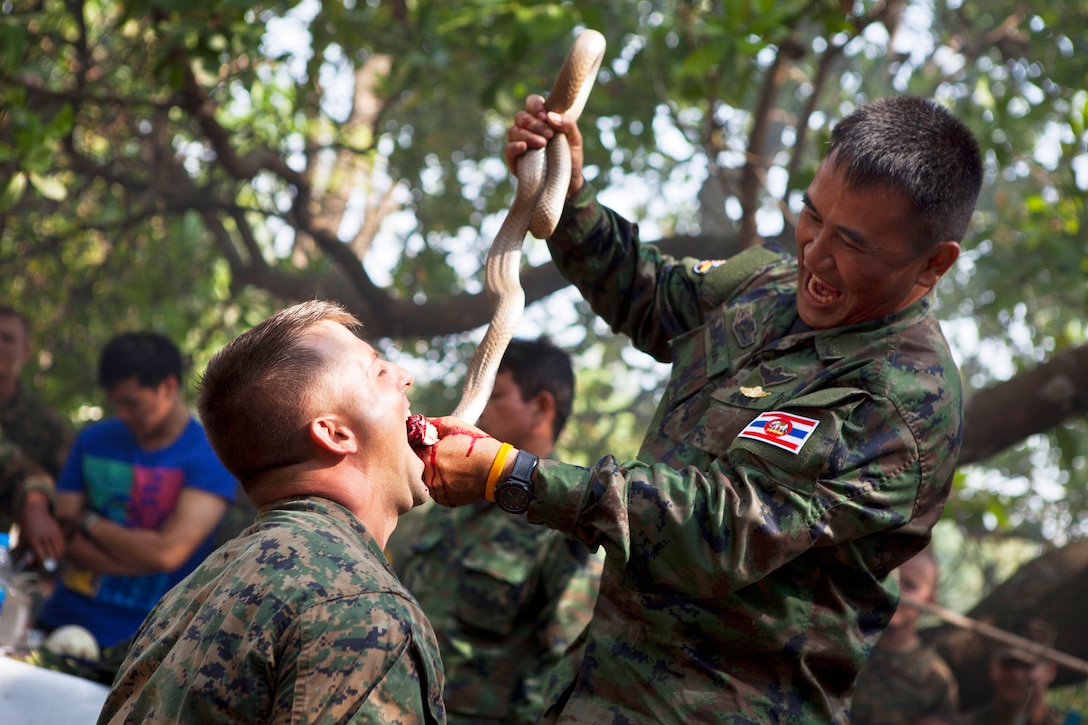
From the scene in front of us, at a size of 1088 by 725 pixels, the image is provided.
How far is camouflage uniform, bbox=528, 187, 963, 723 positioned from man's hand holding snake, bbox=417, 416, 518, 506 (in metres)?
0.10

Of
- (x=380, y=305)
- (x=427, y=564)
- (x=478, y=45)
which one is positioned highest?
(x=478, y=45)

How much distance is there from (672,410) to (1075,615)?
170 inches

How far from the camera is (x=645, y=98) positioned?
6.43 metres

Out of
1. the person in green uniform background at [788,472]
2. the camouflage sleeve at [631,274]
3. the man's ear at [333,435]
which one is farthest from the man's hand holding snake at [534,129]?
the man's ear at [333,435]

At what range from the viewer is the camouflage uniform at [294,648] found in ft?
5.40

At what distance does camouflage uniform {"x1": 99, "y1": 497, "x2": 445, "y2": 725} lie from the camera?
1.64 metres

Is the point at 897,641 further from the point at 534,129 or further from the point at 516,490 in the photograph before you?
the point at 516,490

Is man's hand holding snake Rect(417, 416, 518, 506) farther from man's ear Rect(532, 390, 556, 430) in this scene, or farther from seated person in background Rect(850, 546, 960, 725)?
seated person in background Rect(850, 546, 960, 725)

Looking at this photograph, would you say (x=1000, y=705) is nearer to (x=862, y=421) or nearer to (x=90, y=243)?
(x=862, y=421)

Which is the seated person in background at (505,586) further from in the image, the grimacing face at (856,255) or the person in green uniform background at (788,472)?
the grimacing face at (856,255)

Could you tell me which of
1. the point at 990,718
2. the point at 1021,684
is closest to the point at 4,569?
the point at 1021,684

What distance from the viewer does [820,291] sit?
260 cm

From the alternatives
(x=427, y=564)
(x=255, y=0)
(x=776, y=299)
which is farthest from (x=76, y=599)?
(x=776, y=299)

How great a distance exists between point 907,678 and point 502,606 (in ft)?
9.91
